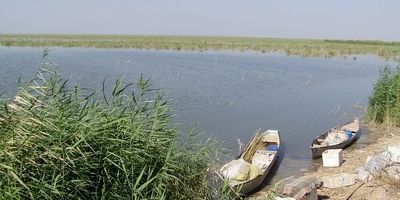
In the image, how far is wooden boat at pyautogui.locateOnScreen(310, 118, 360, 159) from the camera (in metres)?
12.9

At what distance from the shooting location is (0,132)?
14.9 ft

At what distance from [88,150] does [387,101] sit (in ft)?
45.7

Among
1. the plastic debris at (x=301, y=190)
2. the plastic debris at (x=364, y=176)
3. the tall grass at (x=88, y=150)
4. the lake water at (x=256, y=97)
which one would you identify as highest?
the tall grass at (x=88, y=150)

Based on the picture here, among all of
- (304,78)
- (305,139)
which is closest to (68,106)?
(305,139)

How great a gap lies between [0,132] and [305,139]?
12.8m

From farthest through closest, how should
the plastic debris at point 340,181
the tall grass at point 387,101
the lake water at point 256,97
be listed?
the tall grass at point 387,101, the lake water at point 256,97, the plastic debris at point 340,181

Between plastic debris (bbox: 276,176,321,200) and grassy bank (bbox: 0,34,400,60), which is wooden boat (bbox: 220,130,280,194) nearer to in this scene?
plastic debris (bbox: 276,176,321,200)

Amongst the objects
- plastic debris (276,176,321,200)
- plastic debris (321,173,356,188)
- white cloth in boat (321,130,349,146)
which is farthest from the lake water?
plastic debris (276,176,321,200)

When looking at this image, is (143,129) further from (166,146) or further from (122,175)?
(122,175)

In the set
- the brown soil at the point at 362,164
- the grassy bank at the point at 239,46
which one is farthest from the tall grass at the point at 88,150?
the grassy bank at the point at 239,46

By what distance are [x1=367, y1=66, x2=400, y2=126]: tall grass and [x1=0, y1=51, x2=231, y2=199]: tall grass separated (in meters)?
12.1

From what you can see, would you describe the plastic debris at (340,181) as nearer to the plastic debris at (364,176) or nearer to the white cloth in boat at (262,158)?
the plastic debris at (364,176)

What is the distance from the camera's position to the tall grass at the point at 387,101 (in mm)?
15805

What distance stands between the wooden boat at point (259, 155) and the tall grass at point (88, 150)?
3449 mm
